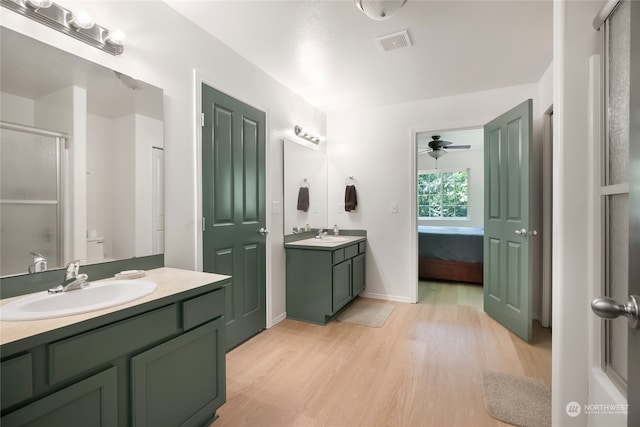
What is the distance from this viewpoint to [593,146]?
3.10 ft

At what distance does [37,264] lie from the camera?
1.27 m

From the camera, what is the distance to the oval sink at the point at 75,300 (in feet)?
3.19

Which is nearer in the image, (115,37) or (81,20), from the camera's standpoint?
(81,20)

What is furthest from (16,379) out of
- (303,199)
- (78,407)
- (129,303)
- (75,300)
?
(303,199)

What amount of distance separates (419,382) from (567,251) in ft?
4.42

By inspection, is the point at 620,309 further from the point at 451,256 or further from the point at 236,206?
the point at 451,256

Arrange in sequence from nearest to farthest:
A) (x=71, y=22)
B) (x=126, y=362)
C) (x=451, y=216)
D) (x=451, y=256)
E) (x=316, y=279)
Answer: (x=126, y=362) < (x=71, y=22) < (x=316, y=279) < (x=451, y=256) < (x=451, y=216)

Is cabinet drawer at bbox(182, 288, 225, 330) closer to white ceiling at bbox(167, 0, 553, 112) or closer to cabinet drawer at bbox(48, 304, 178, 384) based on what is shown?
cabinet drawer at bbox(48, 304, 178, 384)

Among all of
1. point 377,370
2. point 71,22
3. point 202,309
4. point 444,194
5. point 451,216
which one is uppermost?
point 71,22

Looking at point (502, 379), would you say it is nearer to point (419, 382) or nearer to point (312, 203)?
point (419, 382)

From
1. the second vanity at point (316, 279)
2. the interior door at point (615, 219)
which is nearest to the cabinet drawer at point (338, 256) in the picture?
the second vanity at point (316, 279)

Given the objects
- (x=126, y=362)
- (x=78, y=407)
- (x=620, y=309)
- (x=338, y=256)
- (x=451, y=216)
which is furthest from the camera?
(x=451, y=216)

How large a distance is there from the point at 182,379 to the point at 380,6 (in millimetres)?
2178

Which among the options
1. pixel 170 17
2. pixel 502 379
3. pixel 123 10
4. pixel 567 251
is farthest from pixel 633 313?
pixel 170 17
